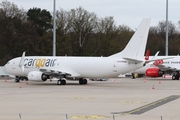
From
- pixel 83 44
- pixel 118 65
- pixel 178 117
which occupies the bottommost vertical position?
pixel 178 117

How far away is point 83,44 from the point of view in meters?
91.6

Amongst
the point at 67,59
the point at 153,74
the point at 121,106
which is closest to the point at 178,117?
the point at 121,106

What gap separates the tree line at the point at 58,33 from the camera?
80438 millimetres

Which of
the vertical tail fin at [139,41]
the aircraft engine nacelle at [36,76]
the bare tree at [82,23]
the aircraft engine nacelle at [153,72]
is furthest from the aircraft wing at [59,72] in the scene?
the bare tree at [82,23]

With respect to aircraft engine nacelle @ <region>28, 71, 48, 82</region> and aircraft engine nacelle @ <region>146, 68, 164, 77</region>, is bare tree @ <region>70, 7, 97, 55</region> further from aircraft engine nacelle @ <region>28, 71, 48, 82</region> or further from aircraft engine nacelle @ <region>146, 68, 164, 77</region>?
aircraft engine nacelle @ <region>28, 71, 48, 82</region>

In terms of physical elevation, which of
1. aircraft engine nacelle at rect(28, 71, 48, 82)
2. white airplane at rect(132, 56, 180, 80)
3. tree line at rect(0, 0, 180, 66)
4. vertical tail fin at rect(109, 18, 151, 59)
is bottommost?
aircraft engine nacelle at rect(28, 71, 48, 82)

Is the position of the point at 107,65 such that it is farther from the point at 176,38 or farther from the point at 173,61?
the point at 176,38

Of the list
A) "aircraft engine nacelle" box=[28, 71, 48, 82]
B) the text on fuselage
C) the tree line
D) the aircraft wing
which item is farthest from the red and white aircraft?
the tree line

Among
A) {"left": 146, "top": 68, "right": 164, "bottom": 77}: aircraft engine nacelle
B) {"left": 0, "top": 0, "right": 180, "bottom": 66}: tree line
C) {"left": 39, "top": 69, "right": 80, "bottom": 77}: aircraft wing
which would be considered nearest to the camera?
{"left": 39, "top": 69, "right": 80, "bottom": 77}: aircraft wing

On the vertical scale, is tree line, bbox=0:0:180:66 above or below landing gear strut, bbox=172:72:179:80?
above

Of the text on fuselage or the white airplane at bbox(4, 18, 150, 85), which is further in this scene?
the text on fuselage

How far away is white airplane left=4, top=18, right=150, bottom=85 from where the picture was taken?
4059 cm

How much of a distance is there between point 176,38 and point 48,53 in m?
38.7

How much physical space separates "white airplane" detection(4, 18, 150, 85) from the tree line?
1313 inches
